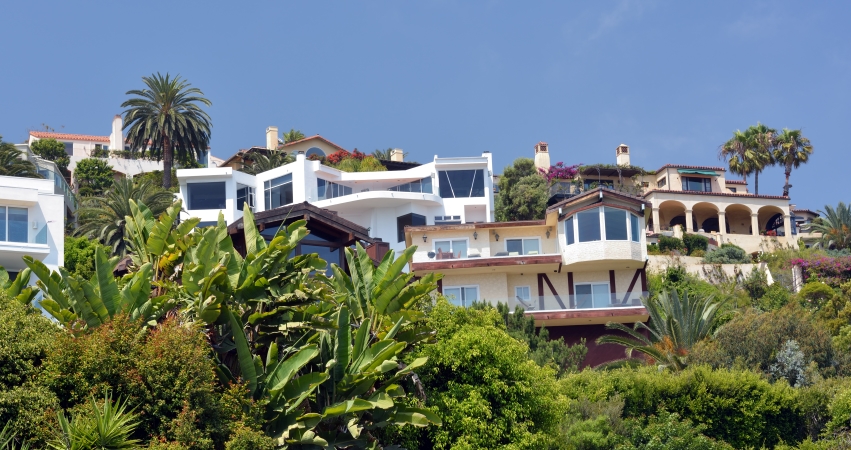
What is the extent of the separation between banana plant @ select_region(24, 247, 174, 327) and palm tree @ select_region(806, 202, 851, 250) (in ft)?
188

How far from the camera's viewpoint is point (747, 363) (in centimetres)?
3769

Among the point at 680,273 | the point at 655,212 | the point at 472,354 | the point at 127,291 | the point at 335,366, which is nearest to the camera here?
the point at 127,291

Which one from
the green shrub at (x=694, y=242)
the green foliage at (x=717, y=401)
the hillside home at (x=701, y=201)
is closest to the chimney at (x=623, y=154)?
the hillside home at (x=701, y=201)

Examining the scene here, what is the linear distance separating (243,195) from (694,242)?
27862mm

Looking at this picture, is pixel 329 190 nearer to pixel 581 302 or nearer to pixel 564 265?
pixel 564 265

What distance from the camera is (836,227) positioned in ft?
228

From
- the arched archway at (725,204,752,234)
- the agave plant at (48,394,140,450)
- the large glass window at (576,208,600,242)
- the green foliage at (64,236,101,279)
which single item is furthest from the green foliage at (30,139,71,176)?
the agave plant at (48,394,140,450)

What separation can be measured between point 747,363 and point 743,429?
3.97 m

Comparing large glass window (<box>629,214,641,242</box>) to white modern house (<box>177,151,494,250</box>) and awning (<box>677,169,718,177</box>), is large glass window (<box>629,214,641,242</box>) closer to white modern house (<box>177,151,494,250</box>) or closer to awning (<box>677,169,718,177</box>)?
white modern house (<box>177,151,494,250</box>)

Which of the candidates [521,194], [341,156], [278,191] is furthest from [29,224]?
[341,156]

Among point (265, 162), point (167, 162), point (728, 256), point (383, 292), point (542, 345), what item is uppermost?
point (265, 162)

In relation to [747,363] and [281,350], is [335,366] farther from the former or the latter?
[747,363]

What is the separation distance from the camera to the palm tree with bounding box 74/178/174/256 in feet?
167

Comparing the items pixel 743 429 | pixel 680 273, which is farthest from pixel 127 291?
pixel 680 273
